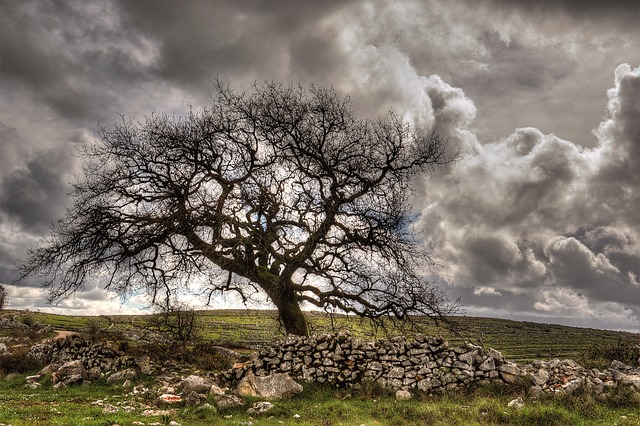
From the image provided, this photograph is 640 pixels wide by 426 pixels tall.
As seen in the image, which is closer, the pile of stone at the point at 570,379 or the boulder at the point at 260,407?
the boulder at the point at 260,407

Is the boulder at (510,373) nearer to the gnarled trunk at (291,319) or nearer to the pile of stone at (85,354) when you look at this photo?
the gnarled trunk at (291,319)

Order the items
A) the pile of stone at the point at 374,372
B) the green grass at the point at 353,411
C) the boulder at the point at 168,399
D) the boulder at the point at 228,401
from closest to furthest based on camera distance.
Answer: the green grass at the point at 353,411 → the boulder at the point at 228,401 → the boulder at the point at 168,399 → the pile of stone at the point at 374,372

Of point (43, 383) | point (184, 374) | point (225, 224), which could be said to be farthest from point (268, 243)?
point (43, 383)

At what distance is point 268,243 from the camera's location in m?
18.0

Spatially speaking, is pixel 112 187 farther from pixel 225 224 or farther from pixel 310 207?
pixel 310 207

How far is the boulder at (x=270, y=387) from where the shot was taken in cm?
1402

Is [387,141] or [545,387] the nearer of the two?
[545,387]

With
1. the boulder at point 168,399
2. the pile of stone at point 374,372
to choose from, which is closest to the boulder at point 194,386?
the pile of stone at point 374,372

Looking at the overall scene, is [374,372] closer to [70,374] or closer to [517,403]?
[517,403]

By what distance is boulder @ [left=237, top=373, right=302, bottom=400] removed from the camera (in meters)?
14.0

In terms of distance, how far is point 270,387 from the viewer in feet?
46.7

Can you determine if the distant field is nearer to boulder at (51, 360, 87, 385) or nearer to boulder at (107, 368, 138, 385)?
boulder at (51, 360, 87, 385)

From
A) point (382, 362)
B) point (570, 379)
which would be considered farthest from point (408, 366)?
point (570, 379)

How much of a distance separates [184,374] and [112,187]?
8657mm
